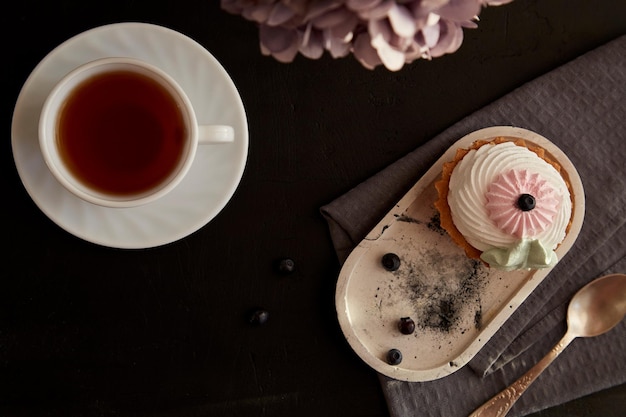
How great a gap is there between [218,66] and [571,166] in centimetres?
74

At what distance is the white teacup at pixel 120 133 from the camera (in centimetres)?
111

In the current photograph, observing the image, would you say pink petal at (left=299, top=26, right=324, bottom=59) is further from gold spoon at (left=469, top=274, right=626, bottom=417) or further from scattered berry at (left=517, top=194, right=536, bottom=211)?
gold spoon at (left=469, top=274, right=626, bottom=417)

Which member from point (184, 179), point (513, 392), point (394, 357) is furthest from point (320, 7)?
point (513, 392)

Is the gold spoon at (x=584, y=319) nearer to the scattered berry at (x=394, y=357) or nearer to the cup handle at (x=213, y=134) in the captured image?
the scattered berry at (x=394, y=357)

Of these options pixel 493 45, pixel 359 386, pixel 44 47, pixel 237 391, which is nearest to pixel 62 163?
pixel 44 47

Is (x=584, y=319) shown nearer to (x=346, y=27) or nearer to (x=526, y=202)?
(x=526, y=202)

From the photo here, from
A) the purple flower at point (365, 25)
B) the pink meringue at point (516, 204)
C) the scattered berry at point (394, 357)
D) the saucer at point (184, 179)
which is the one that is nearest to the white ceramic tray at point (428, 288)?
the scattered berry at point (394, 357)

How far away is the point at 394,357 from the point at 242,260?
363mm

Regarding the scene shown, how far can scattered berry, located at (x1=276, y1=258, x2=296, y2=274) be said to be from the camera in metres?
1.36

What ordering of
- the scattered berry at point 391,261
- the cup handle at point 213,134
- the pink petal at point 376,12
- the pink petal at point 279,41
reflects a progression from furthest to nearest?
the scattered berry at point 391,261 → the cup handle at point 213,134 → the pink petal at point 279,41 → the pink petal at point 376,12

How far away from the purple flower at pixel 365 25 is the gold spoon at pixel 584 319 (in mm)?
808

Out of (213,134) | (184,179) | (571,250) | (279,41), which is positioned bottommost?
(571,250)

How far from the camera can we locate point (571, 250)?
1412 mm

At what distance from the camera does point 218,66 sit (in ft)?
4.01
